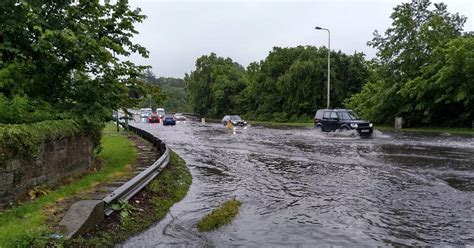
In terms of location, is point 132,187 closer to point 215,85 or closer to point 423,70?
point 423,70

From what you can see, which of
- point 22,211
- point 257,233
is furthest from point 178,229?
point 22,211

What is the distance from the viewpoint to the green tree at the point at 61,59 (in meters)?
10.7

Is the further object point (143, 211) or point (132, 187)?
point (132, 187)

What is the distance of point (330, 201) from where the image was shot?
29.6ft

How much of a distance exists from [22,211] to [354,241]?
5203mm

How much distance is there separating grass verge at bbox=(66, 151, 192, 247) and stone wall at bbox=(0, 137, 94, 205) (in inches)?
71.1

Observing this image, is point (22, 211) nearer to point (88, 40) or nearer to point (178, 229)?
point (178, 229)

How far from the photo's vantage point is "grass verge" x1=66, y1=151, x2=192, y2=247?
6.39 metres

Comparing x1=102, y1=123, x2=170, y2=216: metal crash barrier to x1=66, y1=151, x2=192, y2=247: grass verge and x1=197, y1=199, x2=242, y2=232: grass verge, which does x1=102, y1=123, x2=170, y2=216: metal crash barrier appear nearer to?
x1=66, y1=151, x2=192, y2=247: grass verge

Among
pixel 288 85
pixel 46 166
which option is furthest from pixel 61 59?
pixel 288 85

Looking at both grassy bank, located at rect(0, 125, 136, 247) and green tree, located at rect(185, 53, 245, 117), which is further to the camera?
green tree, located at rect(185, 53, 245, 117)

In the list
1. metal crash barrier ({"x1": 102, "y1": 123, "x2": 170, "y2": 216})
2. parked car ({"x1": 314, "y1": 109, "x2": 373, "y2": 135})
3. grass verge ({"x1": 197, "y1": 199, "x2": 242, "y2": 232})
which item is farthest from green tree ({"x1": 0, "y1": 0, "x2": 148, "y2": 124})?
parked car ({"x1": 314, "y1": 109, "x2": 373, "y2": 135})

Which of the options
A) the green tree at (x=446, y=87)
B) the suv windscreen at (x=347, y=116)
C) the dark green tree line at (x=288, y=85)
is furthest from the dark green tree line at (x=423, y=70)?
the dark green tree line at (x=288, y=85)

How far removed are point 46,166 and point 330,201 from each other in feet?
19.0
